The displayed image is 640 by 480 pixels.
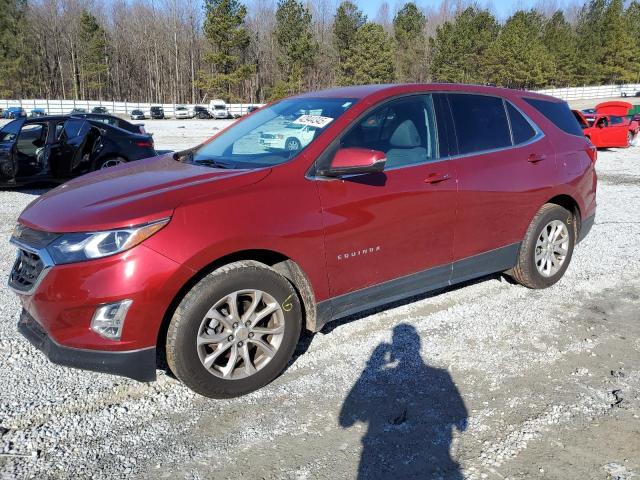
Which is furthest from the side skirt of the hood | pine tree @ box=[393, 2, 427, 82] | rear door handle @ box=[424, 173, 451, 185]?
pine tree @ box=[393, 2, 427, 82]

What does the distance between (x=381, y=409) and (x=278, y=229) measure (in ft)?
3.89

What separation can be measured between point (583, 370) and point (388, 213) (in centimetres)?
162

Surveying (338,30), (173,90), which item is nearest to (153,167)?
(338,30)

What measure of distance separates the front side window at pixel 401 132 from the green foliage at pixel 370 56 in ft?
208

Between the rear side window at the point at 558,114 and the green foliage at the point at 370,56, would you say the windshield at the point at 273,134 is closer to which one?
the rear side window at the point at 558,114

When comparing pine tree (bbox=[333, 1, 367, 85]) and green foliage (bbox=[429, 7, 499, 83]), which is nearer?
pine tree (bbox=[333, 1, 367, 85])

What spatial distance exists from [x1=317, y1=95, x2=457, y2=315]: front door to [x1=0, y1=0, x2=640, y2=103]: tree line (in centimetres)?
6317

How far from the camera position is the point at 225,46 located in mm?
63750

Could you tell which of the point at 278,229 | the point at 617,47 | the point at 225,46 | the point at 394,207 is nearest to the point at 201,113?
the point at 225,46

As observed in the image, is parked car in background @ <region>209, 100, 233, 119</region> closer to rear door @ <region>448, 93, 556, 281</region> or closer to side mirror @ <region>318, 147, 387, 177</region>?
rear door @ <region>448, 93, 556, 281</region>

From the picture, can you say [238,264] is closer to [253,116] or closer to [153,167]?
[153,167]

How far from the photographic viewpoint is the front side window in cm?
370

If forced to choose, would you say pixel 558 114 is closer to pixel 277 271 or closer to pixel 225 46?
pixel 277 271

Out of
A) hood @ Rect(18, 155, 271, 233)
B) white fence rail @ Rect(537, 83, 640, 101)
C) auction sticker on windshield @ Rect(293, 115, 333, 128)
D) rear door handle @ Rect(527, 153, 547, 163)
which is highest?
white fence rail @ Rect(537, 83, 640, 101)
